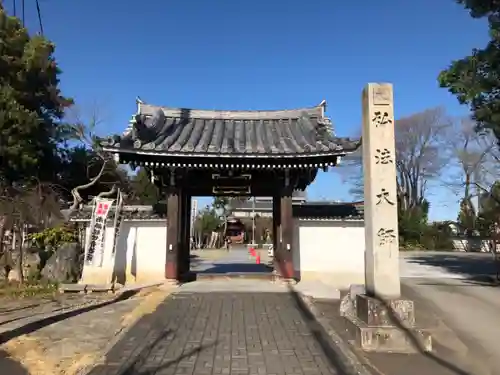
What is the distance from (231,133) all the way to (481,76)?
8.84 metres

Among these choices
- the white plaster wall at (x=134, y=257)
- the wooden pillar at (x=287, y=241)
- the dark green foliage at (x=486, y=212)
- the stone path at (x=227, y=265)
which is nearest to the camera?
the wooden pillar at (x=287, y=241)

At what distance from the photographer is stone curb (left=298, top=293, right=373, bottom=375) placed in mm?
5840

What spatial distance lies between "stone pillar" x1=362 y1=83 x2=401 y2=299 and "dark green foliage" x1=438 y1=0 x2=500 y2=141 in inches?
320

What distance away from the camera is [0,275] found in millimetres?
15711

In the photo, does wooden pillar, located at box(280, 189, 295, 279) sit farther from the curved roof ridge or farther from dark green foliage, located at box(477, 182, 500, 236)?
dark green foliage, located at box(477, 182, 500, 236)

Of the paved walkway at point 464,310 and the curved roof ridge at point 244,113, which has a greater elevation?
the curved roof ridge at point 244,113

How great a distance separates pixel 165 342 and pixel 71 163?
22.4 m

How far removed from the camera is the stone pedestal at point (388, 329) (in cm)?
709

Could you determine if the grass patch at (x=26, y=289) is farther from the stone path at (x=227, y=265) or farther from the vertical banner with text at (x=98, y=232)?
the stone path at (x=227, y=265)

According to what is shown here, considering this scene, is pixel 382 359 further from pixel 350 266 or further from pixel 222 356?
pixel 350 266

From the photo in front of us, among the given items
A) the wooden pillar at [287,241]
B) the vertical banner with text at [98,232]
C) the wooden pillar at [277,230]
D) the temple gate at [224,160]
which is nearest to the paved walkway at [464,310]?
the wooden pillar at [287,241]

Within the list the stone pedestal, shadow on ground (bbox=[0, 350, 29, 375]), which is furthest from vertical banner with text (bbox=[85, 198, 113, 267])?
the stone pedestal

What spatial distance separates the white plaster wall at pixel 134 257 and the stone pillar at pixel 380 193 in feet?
26.5

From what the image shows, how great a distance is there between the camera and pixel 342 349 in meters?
6.66
